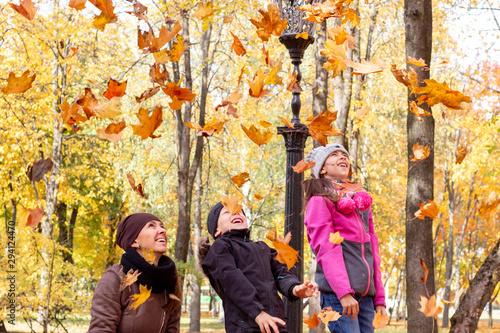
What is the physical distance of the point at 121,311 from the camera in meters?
3.11

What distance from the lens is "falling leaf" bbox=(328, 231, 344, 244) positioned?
3377 millimetres

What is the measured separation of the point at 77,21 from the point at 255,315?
14.3 meters

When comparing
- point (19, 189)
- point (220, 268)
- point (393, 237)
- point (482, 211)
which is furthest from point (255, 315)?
point (393, 237)

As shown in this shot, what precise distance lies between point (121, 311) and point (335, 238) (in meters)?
1.27

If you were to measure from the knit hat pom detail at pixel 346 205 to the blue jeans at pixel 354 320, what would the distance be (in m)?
0.50

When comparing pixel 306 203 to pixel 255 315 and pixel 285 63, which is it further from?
pixel 285 63

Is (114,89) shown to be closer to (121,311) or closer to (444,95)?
(121,311)

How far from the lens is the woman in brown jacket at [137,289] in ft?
9.97

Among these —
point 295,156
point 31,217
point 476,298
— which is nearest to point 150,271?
point 31,217

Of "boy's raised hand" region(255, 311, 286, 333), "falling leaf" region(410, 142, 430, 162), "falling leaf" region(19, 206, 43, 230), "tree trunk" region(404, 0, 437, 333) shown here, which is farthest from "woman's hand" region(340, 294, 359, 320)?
"falling leaf" region(410, 142, 430, 162)

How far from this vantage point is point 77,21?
15.7 meters

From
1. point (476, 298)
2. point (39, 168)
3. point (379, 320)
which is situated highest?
point (39, 168)

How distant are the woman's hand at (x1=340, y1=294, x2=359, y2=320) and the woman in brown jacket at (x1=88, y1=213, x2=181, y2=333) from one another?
94 centimetres

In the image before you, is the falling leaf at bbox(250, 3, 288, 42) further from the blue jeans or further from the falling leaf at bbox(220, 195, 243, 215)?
the blue jeans
